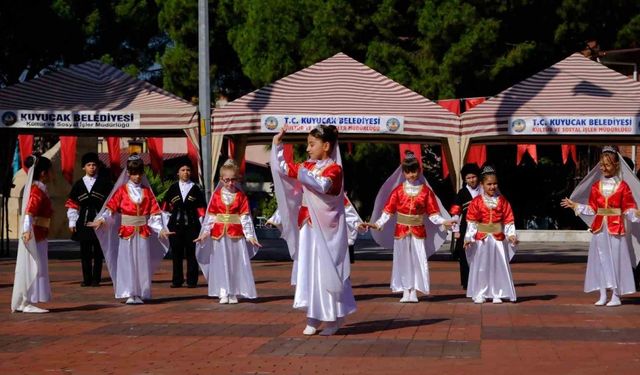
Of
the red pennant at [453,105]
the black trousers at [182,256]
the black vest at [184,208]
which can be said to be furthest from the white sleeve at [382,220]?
the red pennant at [453,105]

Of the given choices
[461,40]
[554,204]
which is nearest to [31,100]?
[461,40]

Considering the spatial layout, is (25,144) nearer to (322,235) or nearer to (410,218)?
(410,218)

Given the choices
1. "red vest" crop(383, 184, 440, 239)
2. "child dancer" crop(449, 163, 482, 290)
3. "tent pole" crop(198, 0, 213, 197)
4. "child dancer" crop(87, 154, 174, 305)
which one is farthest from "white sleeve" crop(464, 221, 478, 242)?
"tent pole" crop(198, 0, 213, 197)

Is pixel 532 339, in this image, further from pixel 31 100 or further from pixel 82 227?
pixel 31 100

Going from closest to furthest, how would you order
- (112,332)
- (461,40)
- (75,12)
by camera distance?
1. (112,332)
2. (461,40)
3. (75,12)

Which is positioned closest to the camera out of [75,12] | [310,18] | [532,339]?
[532,339]

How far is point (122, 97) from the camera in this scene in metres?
26.1

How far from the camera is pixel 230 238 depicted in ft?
56.1

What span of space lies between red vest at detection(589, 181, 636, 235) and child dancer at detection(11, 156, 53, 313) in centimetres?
664

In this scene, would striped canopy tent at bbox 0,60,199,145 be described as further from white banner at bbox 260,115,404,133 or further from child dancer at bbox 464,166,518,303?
child dancer at bbox 464,166,518,303

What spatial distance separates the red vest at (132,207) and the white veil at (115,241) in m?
0.09

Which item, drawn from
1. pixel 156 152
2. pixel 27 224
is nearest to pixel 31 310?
pixel 27 224

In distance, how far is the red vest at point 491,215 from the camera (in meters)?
17.1

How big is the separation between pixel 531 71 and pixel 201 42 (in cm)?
1308
